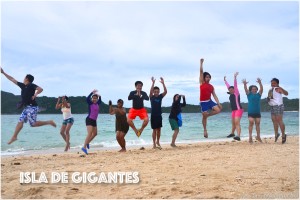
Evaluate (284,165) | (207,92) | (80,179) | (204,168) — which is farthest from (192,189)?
(207,92)

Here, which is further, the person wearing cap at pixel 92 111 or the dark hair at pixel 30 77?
the person wearing cap at pixel 92 111

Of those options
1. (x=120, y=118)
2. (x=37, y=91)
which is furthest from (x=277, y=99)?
(x=37, y=91)

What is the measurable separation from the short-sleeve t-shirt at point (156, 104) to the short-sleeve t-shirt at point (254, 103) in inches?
125

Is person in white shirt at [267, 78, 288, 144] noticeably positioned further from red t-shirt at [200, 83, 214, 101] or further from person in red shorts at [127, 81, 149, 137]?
person in red shorts at [127, 81, 149, 137]

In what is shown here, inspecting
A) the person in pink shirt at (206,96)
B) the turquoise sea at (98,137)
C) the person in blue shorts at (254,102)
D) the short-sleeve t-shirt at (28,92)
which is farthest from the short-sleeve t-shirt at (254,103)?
the short-sleeve t-shirt at (28,92)

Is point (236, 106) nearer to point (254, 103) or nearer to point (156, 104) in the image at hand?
point (254, 103)

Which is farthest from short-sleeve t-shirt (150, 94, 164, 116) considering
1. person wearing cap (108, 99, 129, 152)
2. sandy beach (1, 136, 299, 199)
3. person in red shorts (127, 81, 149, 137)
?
sandy beach (1, 136, 299, 199)

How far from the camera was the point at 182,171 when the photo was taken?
6.00 metres

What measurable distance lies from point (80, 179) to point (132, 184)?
105 centimetres

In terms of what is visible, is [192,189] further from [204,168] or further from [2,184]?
[2,184]

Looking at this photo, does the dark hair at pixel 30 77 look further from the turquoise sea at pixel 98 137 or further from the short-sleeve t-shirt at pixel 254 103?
the short-sleeve t-shirt at pixel 254 103

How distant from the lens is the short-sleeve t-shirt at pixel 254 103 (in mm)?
10703

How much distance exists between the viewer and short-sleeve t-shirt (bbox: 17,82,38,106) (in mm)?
7797

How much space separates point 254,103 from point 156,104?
344 centimetres
